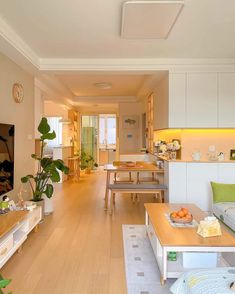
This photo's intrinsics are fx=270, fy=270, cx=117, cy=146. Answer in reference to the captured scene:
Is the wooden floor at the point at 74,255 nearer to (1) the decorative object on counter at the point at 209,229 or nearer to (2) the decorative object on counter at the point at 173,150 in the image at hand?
(1) the decorative object on counter at the point at 209,229

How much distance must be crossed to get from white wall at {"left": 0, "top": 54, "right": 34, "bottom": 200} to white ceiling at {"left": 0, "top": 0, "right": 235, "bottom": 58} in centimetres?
49

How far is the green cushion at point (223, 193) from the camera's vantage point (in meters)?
3.89

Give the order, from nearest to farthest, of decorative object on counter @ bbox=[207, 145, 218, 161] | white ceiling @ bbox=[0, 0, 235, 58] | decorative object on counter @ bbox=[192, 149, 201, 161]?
white ceiling @ bbox=[0, 0, 235, 58]
decorative object on counter @ bbox=[192, 149, 201, 161]
decorative object on counter @ bbox=[207, 145, 218, 161]

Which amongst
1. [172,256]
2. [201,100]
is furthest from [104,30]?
[172,256]

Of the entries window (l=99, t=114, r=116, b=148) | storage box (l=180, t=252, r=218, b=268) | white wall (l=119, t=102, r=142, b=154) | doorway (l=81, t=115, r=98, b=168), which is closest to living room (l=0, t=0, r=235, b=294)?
storage box (l=180, t=252, r=218, b=268)

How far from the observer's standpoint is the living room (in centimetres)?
250

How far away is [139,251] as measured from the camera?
3.09m

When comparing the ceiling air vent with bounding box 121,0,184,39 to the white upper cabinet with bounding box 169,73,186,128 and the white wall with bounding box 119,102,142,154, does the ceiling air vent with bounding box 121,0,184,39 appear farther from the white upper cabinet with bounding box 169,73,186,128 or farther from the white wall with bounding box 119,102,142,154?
the white wall with bounding box 119,102,142,154

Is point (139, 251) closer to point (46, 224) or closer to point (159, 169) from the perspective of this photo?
point (46, 224)

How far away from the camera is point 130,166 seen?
5.30 meters

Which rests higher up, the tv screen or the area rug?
the tv screen

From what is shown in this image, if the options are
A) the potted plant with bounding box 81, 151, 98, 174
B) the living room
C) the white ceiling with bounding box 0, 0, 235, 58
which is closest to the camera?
the living room

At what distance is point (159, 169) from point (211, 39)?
241 centimetres

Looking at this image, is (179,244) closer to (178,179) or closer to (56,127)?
(178,179)
